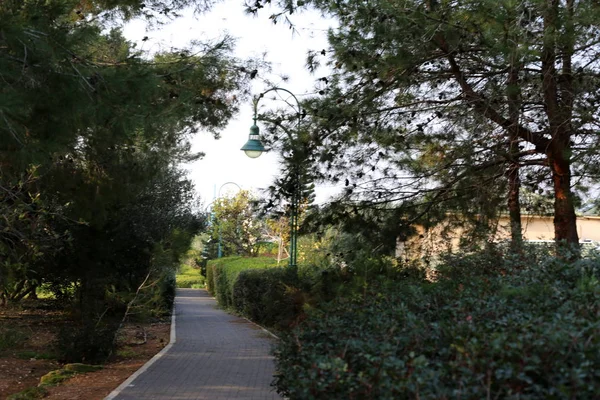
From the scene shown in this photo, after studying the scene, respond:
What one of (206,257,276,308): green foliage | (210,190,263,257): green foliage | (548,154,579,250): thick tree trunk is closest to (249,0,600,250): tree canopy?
(548,154,579,250): thick tree trunk

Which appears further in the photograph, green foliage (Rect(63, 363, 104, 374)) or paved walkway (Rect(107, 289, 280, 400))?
green foliage (Rect(63, 363, 104, 374))

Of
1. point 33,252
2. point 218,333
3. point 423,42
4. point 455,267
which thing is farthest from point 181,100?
point 218,333

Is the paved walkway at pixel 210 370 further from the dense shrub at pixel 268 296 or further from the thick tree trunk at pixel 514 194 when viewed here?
the thick tree trunk at pixel 514 194

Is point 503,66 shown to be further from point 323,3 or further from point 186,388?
point 186,388

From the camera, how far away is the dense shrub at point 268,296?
663 inches

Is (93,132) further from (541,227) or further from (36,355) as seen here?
(541,227)

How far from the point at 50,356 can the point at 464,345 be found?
12.7m

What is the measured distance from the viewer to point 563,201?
11.1 meters

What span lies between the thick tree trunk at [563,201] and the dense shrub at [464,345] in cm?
518

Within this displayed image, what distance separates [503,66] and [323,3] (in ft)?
9.10

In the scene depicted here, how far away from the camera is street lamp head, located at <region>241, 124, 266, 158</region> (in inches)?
498

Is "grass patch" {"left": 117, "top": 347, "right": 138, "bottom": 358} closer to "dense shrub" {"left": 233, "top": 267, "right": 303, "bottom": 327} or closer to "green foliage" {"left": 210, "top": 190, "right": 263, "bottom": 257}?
"dense shrub" {"left": 233, "top": 267, "right": 303, "bottom": 327}

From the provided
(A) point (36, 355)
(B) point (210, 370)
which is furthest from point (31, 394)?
→ (A) point (36, 355)

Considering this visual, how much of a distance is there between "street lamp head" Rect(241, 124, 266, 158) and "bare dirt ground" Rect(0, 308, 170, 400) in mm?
4344
